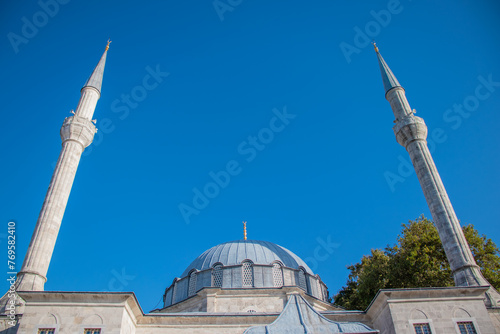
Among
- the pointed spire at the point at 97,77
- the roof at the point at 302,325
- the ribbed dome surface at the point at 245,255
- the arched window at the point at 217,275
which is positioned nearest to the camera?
the roof at the point at 302,325

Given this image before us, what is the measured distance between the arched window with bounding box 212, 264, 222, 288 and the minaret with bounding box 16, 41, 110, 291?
24.7ft

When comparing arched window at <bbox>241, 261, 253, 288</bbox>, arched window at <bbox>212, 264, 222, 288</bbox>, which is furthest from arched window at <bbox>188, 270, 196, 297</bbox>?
arched window at <bbox>241, 261, 253, 288</bbox>

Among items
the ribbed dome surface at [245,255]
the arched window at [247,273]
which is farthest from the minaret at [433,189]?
the arched window at [247,273]

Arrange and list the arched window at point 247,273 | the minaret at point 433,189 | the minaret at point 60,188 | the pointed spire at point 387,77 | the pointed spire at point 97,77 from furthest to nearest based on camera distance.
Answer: the pointed spire at point 387,77 → the pointed spire at point 97,77 → the arched window at point 247,273 → the minaret at point 433,189 → the minaret at point 60,188

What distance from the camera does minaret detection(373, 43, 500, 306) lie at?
15.1 m

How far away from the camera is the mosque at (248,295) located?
39.3 feet

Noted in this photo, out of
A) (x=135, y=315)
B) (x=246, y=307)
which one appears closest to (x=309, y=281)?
(x=246, y=307)

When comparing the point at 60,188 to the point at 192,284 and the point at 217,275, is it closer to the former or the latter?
the point at 192,284

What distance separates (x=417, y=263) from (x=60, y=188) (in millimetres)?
18331

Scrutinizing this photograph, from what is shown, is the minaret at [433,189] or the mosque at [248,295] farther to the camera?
the minaret at [433,189]

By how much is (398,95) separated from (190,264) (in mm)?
15267

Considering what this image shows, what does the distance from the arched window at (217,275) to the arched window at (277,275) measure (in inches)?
107

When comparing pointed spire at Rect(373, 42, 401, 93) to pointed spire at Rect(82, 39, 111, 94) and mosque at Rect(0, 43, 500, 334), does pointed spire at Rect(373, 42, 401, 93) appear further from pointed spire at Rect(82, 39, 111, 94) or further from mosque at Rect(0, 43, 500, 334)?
pointed spire at Rect(82, 39, 111, 94)

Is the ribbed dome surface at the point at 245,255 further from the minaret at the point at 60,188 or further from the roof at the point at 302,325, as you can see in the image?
the roof at the point at 302,325
